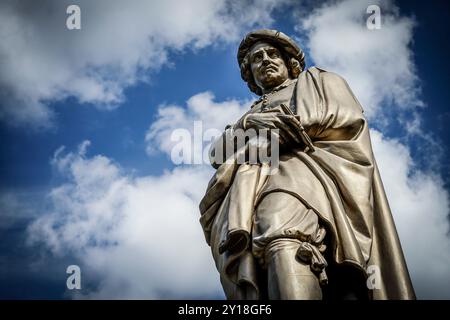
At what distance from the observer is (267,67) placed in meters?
9.80

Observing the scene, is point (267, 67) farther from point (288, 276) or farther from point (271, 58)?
point (288, 276)

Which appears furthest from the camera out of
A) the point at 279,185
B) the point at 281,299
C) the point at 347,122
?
the point at 347,122

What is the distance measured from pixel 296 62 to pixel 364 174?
2701 millimetres

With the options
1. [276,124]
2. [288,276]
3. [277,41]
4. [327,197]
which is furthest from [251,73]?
[288,276]

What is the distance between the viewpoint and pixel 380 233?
761 centimetres

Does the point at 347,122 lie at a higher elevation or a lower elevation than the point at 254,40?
lower

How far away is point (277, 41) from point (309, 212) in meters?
3.47

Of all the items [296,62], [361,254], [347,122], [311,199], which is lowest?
[361,254]

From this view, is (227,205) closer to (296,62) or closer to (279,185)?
(279,185)

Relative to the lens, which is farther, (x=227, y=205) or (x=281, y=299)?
(x=227, y=205)

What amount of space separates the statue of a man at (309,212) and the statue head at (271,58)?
2.64ft

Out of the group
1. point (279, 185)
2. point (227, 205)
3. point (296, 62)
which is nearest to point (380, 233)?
point (279, 185)

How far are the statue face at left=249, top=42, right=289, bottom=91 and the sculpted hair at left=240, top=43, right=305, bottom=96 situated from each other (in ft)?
0.27

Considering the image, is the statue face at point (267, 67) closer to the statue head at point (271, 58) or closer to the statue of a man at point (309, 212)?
the statue head at point (271, 58)
